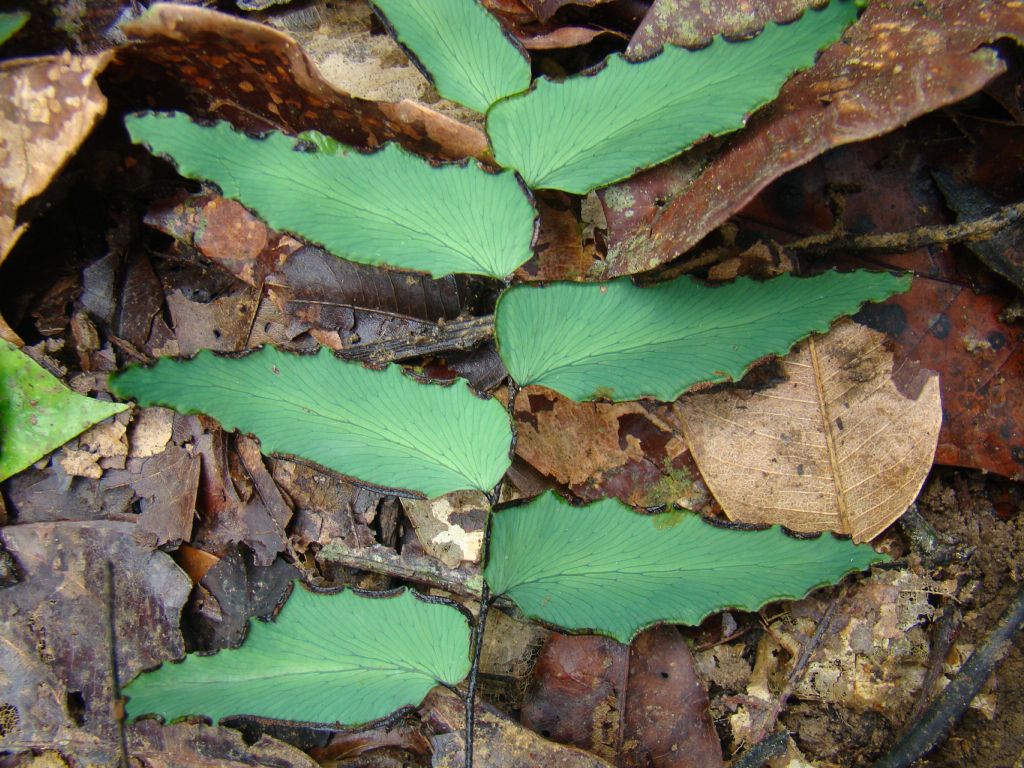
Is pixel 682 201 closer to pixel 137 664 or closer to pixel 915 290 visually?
pixel 915 290

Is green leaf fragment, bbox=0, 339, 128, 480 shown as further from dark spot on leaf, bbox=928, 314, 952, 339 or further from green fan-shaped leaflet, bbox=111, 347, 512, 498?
dark spot on leaf, bbox=928, 314, 952, 339

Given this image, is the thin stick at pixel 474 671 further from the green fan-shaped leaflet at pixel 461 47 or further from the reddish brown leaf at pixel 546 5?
the reddish brown leaf at pixel 546 5

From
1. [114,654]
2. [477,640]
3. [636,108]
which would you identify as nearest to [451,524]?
[477,640]

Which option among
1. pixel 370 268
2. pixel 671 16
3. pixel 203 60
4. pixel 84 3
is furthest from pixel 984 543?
pixel 84 3

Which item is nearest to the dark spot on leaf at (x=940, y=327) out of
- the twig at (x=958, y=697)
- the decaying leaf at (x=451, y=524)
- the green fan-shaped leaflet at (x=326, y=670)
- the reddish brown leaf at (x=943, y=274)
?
the reddish brown leaf at (x=943, y=274)

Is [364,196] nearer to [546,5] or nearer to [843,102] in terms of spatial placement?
[546,5]

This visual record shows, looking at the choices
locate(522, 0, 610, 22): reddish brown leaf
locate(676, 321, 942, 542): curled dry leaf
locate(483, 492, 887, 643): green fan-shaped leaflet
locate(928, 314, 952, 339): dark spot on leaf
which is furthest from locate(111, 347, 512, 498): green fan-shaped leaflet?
locate(928, 314, 952, 339): dark spot on leaf
